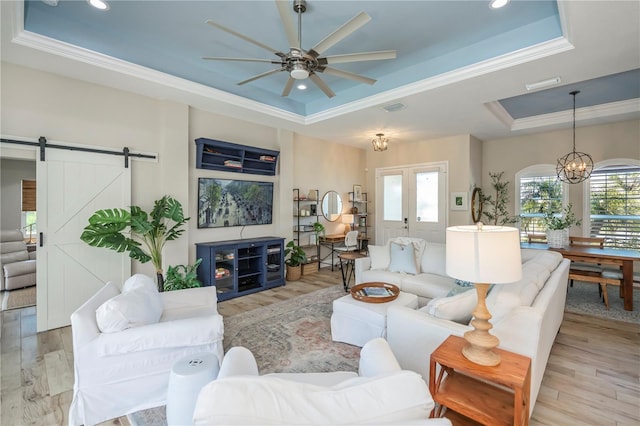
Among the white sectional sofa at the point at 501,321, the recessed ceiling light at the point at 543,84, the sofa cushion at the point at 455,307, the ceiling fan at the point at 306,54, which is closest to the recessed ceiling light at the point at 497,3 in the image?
the ceiling fan at the point at 306,54

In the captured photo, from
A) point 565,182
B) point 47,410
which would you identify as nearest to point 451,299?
point 47,410

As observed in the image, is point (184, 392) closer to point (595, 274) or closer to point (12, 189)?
point (595, 274)

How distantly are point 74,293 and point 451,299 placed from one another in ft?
14.0

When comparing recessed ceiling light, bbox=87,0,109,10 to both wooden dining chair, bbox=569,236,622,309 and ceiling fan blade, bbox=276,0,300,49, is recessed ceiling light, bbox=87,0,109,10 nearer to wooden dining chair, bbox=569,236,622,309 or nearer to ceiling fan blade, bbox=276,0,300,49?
ceiling fan blade, bbox=276,0,300,49

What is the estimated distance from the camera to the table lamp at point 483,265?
156 cm

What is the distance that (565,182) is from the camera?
19.1ft

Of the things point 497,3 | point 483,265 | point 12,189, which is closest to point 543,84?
point 497,3

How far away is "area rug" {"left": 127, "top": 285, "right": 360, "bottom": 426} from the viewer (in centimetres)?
256

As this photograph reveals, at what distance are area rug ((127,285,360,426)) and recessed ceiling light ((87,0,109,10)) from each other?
3440mm

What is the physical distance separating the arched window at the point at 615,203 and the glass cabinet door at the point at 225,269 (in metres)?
6.58

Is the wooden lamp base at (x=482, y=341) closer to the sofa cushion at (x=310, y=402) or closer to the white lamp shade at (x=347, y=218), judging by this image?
the sofa cushion at (x=310, y=402)

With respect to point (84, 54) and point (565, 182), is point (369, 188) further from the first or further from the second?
point (84, 54)

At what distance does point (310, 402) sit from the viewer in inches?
34.5

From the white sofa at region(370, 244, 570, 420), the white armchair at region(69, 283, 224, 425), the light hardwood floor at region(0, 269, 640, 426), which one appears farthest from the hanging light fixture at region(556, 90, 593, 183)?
the white armchair at region(69, 283, 224, 425)
